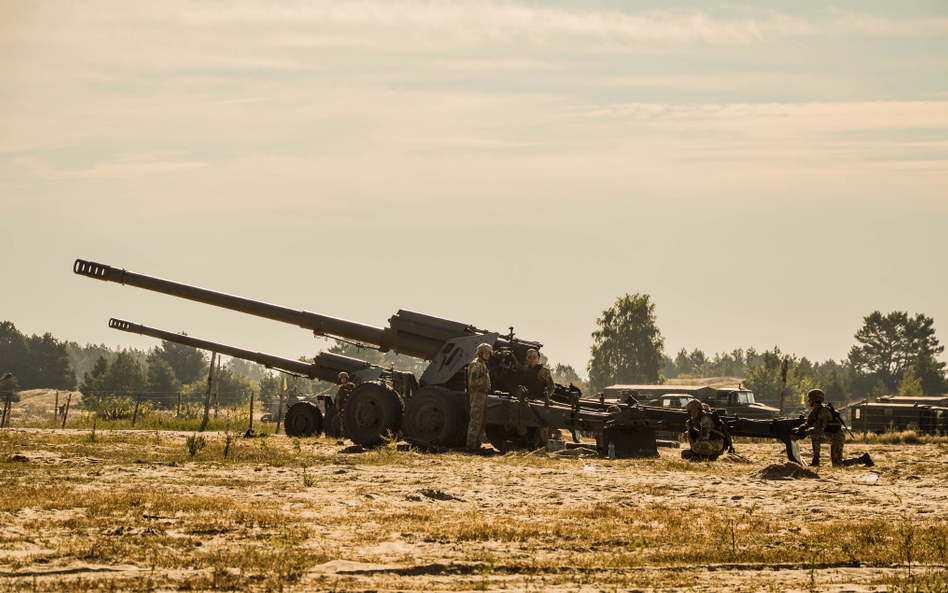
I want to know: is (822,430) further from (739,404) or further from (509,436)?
(739,404)

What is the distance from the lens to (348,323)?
19984mm

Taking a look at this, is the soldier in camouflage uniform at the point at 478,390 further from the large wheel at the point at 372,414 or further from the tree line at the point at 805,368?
the tree line at the point at 805,368

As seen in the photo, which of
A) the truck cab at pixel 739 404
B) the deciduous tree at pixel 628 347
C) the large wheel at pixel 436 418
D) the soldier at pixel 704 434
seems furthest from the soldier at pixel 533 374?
the deciduous tree at pixel 628 347

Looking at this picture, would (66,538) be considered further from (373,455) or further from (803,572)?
(373,455)

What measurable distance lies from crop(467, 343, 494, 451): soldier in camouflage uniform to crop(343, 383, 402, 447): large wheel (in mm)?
1927

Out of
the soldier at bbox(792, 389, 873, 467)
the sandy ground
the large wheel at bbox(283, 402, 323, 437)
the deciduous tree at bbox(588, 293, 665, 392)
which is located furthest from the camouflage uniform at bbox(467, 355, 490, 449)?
the deciduous tree at bbox(588, 293, 665, 392)

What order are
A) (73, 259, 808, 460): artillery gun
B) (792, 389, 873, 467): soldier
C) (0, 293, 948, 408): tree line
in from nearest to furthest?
(792, 389, 873, 467): soldier < (73, 259, 808, 460): artillery gun < (0, 293, 948, 408): tree line

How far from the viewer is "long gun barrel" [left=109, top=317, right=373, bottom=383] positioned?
24.4 m

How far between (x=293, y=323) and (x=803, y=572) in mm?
15281

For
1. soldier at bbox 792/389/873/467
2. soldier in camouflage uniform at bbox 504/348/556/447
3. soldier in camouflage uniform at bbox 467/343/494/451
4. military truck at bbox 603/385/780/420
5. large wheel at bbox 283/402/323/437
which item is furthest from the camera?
military truck at bbox 603/385/780/420

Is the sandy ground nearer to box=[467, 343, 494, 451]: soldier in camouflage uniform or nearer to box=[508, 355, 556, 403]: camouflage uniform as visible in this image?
box=[467, 343, 494, 451]: soldier in camouflage uniform

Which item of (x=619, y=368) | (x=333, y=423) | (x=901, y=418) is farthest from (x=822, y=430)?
(x=619, y=368)

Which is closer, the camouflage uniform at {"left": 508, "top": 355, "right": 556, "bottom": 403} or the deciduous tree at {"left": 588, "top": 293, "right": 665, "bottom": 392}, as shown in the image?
the camouflage uniform at {"left": 508, "top": 355, "right": 556, "bottom": 403}

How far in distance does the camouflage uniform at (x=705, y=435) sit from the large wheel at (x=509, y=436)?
3.77 m
